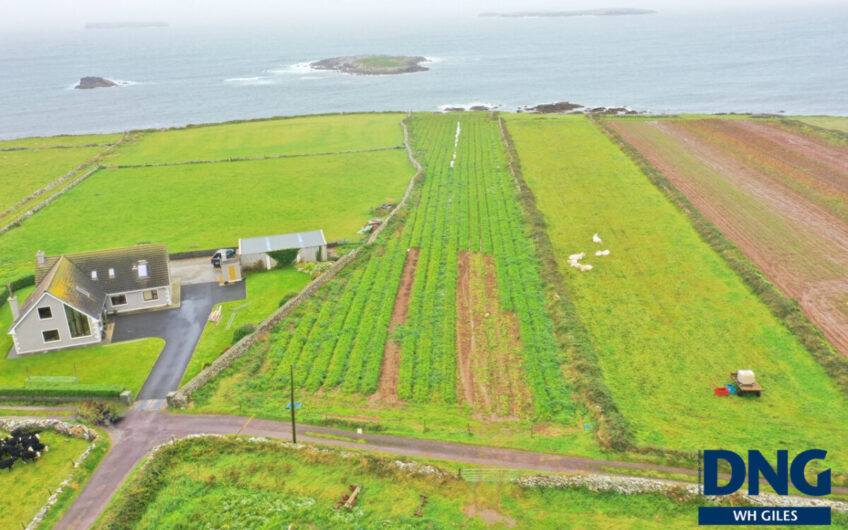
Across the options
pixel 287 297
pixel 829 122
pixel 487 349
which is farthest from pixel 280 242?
pixel 829 122

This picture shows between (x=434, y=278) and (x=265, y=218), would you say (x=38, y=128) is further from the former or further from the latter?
(x=434, y=278)

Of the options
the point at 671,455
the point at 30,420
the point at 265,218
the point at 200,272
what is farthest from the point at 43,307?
the point at 671,455

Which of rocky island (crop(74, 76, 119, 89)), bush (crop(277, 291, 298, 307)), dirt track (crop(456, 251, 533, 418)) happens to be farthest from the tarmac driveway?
rocky island (crop(74, 76, 119, 89))

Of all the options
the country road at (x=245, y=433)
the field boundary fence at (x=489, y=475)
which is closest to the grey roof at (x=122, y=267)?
the country road at (x=245, y=433)

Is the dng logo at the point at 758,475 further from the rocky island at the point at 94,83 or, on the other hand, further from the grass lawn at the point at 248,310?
the rocky island at the point at 94,83

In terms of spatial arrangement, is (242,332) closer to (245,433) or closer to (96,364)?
(96,364)

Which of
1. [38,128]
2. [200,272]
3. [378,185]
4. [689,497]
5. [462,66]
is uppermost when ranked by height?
[462,66]

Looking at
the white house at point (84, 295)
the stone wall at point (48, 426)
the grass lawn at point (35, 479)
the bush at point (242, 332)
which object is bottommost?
the grass lawn at point (35, 479)
